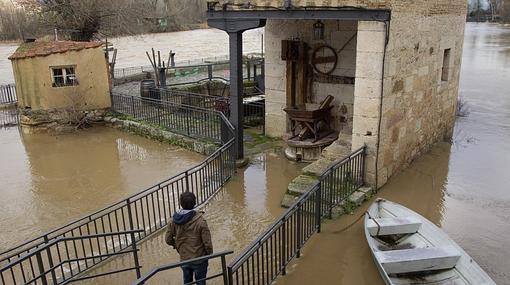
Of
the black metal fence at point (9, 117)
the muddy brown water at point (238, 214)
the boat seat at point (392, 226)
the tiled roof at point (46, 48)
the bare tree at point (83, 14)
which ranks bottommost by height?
the muddy brown water at point (238, 214)

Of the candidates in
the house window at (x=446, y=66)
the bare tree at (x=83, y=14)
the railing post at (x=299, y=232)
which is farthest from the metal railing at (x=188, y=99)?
the railing post at (x=299, y=232)

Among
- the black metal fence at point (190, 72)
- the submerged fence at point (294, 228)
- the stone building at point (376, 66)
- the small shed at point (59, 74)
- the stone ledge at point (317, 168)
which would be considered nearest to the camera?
the submerged fence at point (294, 228)

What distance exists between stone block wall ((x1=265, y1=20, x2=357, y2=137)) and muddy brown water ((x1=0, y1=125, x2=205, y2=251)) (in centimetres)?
243

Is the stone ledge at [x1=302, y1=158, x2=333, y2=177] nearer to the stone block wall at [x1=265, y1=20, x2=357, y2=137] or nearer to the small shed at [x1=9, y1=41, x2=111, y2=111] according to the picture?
the stone block wall at [x1=265, y1=20, x2=357, y2=137]

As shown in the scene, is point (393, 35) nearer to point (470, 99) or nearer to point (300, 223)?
point (300, 223)

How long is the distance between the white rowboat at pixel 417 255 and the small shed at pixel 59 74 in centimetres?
1154

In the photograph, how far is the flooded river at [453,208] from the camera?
6.26m

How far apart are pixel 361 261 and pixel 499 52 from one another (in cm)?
3902

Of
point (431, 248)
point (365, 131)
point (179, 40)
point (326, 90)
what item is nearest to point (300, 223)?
point (431, 248)

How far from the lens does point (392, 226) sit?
6.59m

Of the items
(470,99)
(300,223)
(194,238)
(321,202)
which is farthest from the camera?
(470,99)

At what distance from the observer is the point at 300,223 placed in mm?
6441

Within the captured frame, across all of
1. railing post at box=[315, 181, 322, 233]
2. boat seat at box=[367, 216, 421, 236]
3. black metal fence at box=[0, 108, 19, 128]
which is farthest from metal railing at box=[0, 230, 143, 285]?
black metal fence at box=[0, 108, 19, 128]

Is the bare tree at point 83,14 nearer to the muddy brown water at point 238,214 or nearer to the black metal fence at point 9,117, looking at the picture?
the black metal fence at point 9,117
